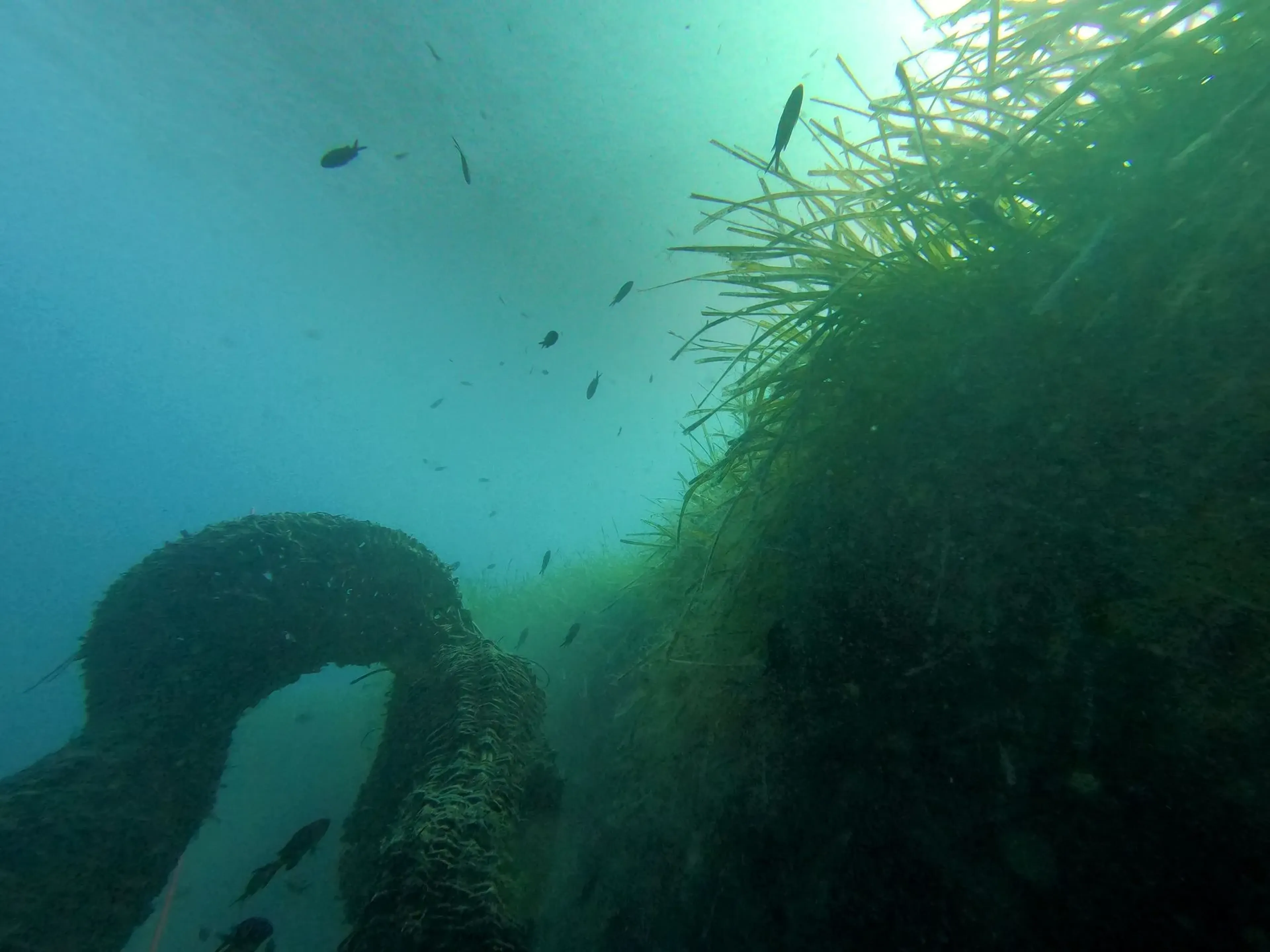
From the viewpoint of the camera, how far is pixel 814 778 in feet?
5.71

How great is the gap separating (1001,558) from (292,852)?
6.05 metres

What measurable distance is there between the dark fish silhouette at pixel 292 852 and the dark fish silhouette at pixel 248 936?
0.26 metres

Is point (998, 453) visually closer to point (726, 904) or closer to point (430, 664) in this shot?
point (726, 904)

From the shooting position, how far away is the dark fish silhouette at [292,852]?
457 cm

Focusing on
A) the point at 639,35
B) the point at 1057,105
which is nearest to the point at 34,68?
the point at 639,35

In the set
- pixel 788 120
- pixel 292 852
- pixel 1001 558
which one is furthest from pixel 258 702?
pixel 788 120

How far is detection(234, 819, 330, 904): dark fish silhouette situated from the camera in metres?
4.57

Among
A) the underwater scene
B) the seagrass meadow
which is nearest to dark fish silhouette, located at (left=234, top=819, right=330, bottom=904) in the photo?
the underwater scene

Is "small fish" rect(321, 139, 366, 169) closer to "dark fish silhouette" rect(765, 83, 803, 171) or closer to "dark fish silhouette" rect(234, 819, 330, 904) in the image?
"dark fish silhouette" rect(765, 83, 803, 171)

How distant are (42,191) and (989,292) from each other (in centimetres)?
4824

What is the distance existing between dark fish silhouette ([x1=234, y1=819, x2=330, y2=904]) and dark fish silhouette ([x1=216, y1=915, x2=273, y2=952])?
261mm

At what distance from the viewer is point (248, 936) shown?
4.16 meters

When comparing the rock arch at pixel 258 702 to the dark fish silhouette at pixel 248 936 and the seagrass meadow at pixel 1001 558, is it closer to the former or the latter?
the seagrass meadow at pixel 1001 558

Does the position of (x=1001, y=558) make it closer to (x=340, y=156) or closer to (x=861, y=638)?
(x=861, y=638)
